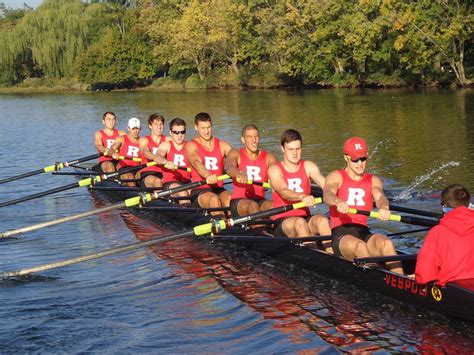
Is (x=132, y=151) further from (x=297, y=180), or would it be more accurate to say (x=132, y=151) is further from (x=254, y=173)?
(x=297, y=180)

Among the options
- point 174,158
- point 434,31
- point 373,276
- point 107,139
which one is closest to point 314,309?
point 373,276

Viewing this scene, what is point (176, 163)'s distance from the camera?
42.4ft

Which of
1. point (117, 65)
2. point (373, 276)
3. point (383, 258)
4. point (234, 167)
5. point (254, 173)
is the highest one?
point (117, 65)

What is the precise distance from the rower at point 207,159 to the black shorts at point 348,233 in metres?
3.27

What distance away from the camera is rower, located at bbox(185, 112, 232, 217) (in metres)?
11.2

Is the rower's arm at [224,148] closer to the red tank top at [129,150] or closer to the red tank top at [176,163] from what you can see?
the red tank top at [176,163]

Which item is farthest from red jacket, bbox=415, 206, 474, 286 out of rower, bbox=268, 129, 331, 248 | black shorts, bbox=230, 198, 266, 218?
black shorts, bbox=230, 198, 266, 218

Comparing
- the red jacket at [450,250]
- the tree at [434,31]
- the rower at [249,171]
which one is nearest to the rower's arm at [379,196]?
the red jacket at [450,250]

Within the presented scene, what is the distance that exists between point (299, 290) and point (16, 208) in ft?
29.1

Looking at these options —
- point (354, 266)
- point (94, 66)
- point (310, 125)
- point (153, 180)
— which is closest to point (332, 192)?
point (354, 266)

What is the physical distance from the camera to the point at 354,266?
25.3ft

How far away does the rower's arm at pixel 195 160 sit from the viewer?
11.0 meters

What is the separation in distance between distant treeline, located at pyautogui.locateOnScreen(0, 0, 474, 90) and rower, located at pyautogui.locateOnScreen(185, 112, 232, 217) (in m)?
Result: 32.0

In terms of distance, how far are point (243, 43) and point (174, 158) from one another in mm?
51230
